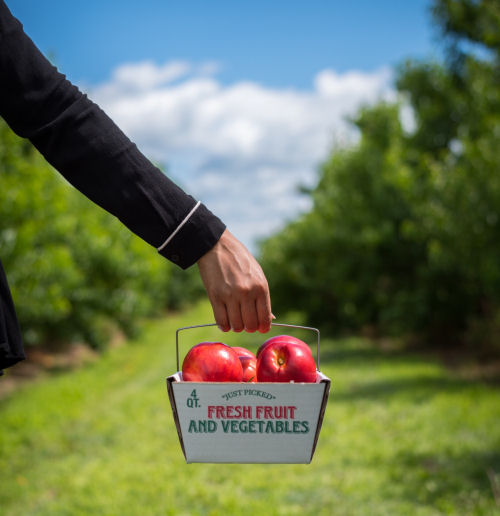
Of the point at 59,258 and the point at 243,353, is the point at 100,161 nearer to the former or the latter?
the point at 243,353

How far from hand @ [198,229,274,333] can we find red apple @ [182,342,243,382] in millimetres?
201

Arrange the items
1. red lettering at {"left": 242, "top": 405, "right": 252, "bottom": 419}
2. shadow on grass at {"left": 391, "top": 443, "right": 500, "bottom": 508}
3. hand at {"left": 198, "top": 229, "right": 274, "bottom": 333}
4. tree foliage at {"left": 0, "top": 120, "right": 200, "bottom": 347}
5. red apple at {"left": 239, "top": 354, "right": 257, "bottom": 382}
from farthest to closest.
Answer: tree foliage at {"left": 0, "top": 120, "right": 200, "bottom": 347}
shadow on grass at {"left": 391, "top": 443, "right": 500, "bottom": 508}
red apple at {"left": 239, "top": 354, "right": 257, "bottom": 382}
red lettering at {"left": 242, "top": 405, "right": 252, "bottom": 419}
hand at {"left": 198, "top": 229, "right": 274, "bottom": 333}

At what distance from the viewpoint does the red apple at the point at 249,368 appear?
7.02 feet

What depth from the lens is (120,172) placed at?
179 centimetres

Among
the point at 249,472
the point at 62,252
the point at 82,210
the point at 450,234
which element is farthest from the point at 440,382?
the point at 82,210

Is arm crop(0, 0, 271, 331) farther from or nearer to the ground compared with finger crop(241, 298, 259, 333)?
farther from the ground

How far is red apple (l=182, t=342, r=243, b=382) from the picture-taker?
78.0 inches

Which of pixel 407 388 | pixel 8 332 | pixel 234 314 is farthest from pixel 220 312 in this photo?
pixel 407 388

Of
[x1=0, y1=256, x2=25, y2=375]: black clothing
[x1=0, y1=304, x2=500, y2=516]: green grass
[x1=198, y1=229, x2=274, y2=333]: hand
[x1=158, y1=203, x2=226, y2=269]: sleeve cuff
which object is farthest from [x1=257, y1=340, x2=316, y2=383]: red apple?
[x1=0, y1=304, x2=500, y2=516]: green grass

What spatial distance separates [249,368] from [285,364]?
0.61ft

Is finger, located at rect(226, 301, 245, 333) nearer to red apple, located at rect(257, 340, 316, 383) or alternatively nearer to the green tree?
red apple, located at rect(257, 340, 316, 383)

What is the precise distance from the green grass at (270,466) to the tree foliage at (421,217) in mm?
2850

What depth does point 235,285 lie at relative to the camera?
5.82ft

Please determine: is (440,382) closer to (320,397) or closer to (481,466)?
(481,466)
